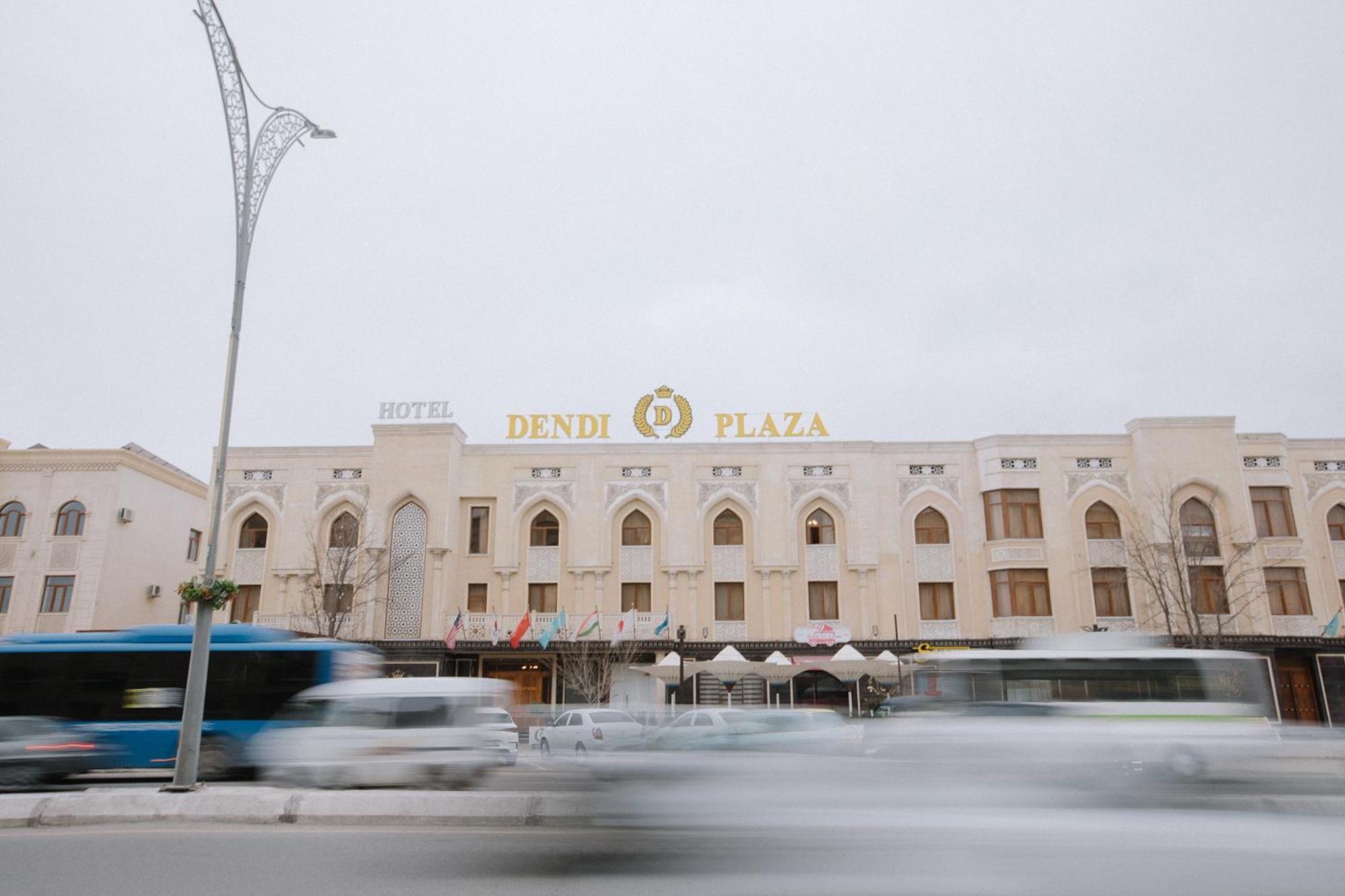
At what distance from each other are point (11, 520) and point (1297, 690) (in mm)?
49320

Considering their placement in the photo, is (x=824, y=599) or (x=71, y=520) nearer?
(x=824, y=599)

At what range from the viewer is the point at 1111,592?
3475cm

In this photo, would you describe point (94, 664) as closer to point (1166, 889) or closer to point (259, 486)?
point (1166, 889)

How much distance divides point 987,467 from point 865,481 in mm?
4777

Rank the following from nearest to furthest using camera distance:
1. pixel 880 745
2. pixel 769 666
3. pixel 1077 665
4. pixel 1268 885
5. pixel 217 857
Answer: pixel 1268 885
pixel 217 857
pixel 880 745
pixel 1077 665
pixel 769 666

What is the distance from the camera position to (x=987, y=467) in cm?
3603

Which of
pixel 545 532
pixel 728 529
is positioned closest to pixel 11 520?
pixel 545 532

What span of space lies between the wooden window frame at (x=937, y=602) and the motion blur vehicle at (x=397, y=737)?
79.8 ft

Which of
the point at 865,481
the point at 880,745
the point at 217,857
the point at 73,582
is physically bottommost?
the point at 217,857

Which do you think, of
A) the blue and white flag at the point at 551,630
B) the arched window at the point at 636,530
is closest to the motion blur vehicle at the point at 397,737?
the blue and white flag at the point at 551,630

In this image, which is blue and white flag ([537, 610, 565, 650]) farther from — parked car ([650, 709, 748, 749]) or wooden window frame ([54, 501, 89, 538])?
parked car ([650, 709, 748, 749])

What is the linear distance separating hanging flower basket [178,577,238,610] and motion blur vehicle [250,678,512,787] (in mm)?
2633

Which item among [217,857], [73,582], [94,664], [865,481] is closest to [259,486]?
[73,582]

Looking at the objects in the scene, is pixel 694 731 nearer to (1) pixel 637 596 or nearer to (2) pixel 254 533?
(1) pixel 637 596
